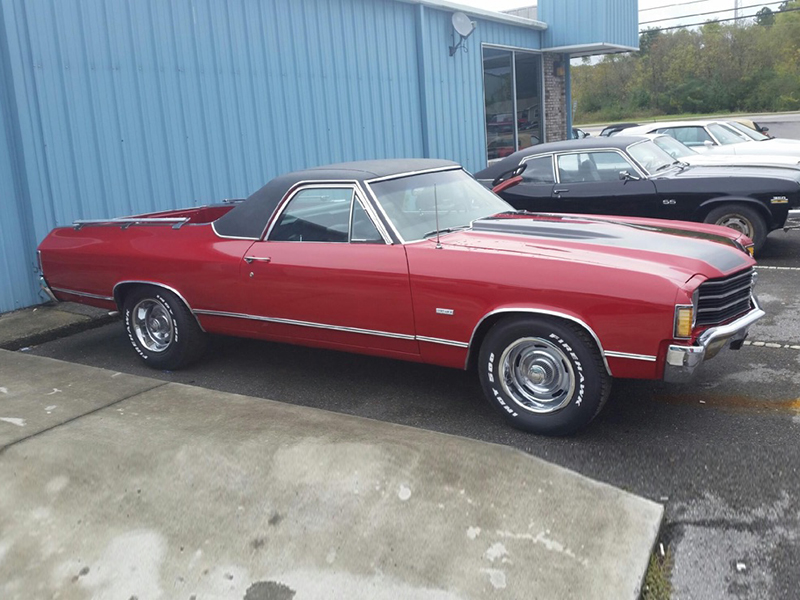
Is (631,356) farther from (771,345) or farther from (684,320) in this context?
(771,345)

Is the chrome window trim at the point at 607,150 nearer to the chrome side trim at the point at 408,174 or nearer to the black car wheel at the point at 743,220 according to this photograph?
the black car wheel at the point at 743,220

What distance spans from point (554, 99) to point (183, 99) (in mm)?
11070

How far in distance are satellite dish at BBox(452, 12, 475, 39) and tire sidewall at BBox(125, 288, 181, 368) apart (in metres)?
8.87

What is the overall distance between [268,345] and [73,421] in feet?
7.04

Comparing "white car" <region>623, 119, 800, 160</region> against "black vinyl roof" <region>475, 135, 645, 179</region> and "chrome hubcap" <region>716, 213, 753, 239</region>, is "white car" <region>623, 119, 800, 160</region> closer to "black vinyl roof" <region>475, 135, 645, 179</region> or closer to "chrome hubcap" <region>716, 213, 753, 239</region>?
"black vinyl roof" <region>475, 135, 645, 179</region>

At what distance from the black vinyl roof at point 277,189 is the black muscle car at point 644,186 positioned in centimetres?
320

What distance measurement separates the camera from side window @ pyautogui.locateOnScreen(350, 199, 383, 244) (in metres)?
4.93

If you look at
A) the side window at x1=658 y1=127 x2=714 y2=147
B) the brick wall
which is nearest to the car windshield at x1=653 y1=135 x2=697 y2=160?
the side window at x1=658 y1=127 x2=714 y2=147

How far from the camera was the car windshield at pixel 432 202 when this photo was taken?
198 inches

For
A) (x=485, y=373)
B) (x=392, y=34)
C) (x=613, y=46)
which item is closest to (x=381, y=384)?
(x=485, y=373)

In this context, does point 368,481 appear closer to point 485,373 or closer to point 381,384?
point 485,373

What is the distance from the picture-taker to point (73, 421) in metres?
4.71

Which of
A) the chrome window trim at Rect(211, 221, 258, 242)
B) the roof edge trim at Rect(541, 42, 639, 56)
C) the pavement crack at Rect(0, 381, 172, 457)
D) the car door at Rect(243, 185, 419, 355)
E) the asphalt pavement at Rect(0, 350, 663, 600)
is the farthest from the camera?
the roof edge trim at Rect(541, 42, 639, 56)

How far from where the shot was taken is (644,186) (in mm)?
8742
